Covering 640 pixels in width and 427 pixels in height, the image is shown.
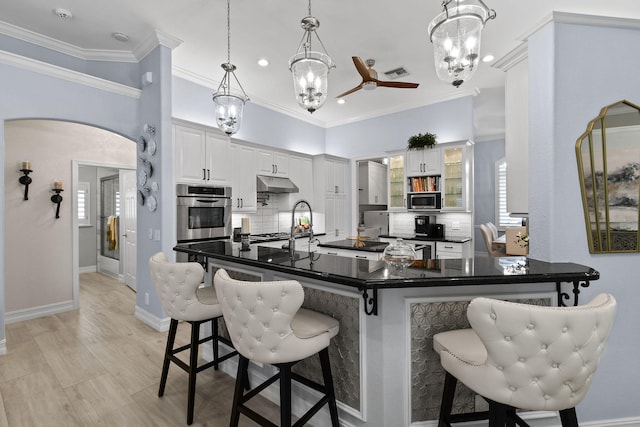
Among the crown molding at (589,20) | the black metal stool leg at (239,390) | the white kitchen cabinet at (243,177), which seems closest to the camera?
the black metal stool leg at (239,390)

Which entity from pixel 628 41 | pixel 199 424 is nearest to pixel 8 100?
pixel 199 424

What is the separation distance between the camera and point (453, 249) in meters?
4.77

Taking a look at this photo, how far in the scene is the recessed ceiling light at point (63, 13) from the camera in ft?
9.57

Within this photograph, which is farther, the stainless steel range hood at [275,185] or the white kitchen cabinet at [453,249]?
the stainless steel range hood at [275,185]

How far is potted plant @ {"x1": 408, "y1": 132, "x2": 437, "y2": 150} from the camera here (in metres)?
5.11

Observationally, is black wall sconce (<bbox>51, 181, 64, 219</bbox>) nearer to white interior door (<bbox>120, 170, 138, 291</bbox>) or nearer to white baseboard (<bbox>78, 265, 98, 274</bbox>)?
white interior door (<bbox>120, 170, 138, 291</bbox>)

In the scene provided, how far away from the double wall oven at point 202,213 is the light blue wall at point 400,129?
10.2 ft

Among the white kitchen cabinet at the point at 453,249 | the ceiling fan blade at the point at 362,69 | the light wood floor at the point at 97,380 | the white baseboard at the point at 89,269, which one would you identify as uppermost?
the ceiling fan blade at the point at 362,69

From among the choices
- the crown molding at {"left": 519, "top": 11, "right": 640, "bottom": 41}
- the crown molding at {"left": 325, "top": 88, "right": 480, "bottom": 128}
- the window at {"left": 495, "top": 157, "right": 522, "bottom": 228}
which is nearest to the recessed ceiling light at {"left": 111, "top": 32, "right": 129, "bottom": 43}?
the crown molding at {"left": 519, "top": 11, "right": 640, "bottom": 41}

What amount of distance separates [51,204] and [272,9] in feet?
13.2

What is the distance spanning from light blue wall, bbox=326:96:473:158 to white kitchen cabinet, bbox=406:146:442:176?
0.37 meters

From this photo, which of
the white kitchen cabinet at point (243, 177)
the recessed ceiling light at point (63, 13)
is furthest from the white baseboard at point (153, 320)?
the recessed ceiling light at point (63, 13)

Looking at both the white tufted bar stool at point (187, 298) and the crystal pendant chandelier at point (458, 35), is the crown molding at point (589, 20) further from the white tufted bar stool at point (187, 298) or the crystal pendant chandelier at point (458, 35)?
the white tufted bar stool at point (187, 298)

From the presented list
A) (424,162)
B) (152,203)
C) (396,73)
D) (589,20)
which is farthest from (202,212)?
(589,20)
